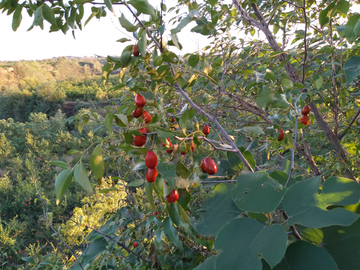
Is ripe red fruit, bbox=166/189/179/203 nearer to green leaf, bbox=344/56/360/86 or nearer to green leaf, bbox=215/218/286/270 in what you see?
green leaf, bbox=215/218/286/270

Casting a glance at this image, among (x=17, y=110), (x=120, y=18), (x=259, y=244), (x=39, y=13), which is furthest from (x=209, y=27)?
(x=17, y=110)

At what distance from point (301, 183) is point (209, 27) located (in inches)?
17.8

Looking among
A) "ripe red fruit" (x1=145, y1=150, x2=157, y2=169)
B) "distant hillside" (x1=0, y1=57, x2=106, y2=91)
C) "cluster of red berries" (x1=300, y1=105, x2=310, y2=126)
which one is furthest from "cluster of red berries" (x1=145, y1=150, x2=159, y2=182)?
"distant hillside" (x1=0, y1=57, x2=106, y2=91)

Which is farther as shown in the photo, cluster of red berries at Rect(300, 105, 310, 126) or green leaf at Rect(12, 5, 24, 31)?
cluster of red berries at Rect(300, 105, 310, 126)

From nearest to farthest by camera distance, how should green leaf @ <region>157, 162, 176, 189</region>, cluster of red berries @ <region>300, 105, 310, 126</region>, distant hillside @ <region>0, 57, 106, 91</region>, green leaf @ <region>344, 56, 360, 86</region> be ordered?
1. green leaf @ <region>157, 162, 176, 189</region>
2. green leaf @ <region>344, 56, 360, 86</region>
3. cluster of red berries @ <region>300, 105, 310, 126</region>
4. distant hillside @ <region>0, 57, 106, 91</region>

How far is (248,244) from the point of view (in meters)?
0.19

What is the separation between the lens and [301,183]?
8.9 inches

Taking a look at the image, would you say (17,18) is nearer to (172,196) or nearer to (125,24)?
(125,24)

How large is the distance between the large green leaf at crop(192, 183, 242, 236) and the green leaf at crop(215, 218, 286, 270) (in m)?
0.04

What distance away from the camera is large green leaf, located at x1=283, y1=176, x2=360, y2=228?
0.20m

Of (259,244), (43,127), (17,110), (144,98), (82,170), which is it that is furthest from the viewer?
(17,110)

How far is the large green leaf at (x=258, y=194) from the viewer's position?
0.21 m

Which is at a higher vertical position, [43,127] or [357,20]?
[357,20]

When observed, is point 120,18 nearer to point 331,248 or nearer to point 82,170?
point 82,170
